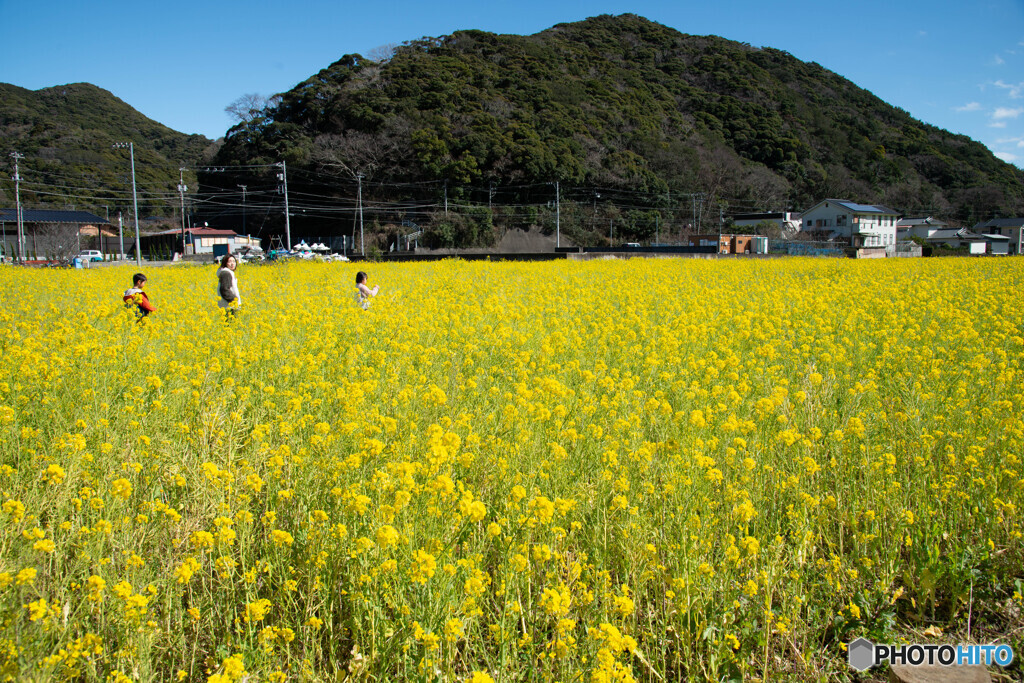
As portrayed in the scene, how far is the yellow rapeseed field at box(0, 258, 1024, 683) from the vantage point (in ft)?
7.13

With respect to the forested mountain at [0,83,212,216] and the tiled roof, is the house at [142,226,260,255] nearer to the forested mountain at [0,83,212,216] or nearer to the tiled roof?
the forested mountain at [0,83,212,216]

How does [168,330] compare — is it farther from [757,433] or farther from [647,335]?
[757,433]

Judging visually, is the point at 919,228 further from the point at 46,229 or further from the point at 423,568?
the point at 423,568

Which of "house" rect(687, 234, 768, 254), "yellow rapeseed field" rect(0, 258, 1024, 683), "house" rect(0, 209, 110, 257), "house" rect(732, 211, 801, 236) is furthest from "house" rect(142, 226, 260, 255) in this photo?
"yellow rapeseed field" rect(0, 258, 1024, 683)

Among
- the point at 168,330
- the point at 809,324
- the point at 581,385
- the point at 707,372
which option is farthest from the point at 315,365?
the point at 809,324

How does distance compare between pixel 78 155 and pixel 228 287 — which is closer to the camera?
pixel 228 287

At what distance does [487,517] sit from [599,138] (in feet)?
229

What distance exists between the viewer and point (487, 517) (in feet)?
10.1

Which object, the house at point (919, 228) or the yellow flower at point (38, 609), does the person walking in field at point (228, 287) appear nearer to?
the yellow flower at point (38, 609)

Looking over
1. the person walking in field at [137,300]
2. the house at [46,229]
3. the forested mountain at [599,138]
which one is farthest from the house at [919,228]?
the person walking in field at [137,300]

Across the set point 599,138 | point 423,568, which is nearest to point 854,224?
point 599,138

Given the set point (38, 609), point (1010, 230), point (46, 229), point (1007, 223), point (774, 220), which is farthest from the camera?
point (1007, 223)

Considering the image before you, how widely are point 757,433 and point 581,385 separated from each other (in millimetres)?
1479

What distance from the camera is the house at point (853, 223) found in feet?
201
